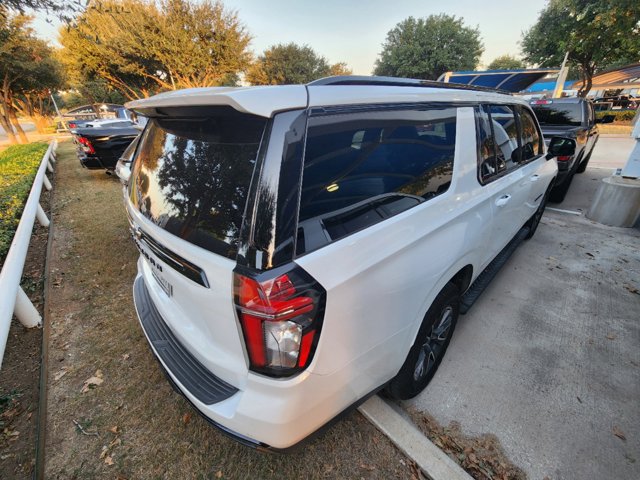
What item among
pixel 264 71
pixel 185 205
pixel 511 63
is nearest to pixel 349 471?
pixel 185 205

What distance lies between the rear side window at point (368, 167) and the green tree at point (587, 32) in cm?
1957

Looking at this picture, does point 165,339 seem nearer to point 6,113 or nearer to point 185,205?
point 185,205

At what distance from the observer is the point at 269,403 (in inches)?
46.6

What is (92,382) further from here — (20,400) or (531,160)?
(531,160)

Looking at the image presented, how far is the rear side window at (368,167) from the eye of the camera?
3.88ft

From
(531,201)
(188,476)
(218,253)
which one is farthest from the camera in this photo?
(531,201)

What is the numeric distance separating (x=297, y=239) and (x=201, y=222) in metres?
0.47

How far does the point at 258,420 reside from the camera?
1199 mm

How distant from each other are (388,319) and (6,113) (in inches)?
940

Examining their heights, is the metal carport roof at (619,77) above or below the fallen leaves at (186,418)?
above

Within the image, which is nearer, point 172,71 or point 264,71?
point 172,71

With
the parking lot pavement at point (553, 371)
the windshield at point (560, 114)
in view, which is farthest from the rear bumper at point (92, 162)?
the windshield at point (560, 114)

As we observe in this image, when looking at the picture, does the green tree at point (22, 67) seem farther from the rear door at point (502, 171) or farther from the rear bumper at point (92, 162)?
the rear door at point (502, 171)

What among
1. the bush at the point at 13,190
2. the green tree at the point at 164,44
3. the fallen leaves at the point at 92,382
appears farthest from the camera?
the green tree at the point at 164,44
